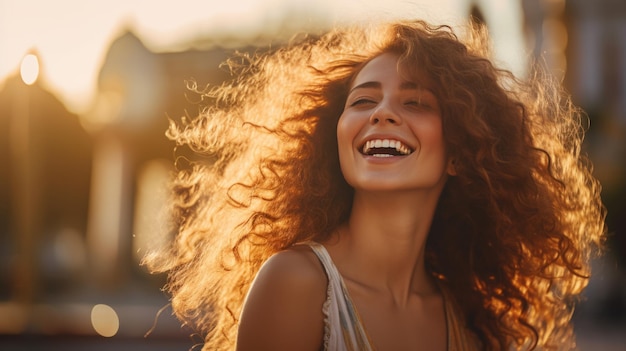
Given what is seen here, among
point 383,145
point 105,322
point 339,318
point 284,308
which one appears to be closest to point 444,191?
point 383,145

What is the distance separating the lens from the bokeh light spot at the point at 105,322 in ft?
54.6

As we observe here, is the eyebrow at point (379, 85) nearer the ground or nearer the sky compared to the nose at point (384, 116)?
nearer the sky

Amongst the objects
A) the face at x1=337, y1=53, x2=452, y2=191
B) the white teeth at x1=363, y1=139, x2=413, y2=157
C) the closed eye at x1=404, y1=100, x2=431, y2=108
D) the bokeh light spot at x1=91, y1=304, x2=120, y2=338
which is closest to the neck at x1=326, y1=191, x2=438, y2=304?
the face at x1=337, y1=53, x2=452, y2=191

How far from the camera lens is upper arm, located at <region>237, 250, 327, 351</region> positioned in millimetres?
2609

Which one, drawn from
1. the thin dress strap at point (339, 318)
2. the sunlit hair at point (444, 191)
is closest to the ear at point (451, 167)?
the sunlit hair at point (444, 191)

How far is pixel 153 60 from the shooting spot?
4484cm

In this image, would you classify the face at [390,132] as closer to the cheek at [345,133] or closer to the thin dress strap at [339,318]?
the cheek at [345,133]

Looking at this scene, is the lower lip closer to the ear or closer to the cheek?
the cheek

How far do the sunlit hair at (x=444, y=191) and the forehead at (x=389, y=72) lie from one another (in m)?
0.02

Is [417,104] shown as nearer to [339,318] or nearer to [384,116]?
[384,116]

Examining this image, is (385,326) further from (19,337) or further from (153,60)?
(153,60)

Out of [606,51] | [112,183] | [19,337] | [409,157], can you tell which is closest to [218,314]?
[409,157]

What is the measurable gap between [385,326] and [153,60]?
141ft

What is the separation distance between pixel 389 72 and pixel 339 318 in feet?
2.68
